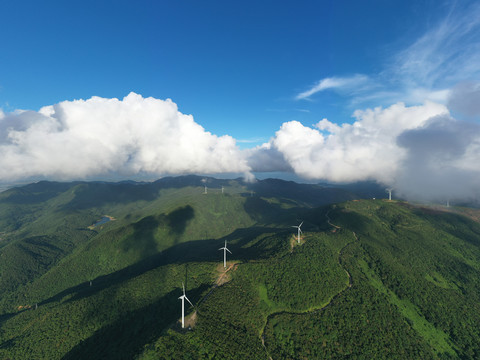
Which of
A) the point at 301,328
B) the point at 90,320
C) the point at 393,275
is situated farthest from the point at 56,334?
the point at 393,275

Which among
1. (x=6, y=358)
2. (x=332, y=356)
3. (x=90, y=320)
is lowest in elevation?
(x=6, y=358)

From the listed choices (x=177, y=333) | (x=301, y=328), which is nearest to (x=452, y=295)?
(x=301, y=328)

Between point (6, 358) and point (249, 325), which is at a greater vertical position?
point (249, 325)

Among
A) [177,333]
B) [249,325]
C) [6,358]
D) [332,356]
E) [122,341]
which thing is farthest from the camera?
[6,358]

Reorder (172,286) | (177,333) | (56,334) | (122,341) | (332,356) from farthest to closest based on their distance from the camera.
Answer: (172,286) → (56,334) → (122,341) → (332,356) → (177,333)

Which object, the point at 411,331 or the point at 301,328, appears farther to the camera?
the point at 411,331

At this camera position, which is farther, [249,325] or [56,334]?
[56,334]

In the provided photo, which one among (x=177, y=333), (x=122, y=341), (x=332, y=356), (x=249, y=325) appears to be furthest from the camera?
(x=122, y=341)

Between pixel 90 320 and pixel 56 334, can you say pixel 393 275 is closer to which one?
pixel 90 320

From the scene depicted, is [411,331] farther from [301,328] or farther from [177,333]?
[177,333]
